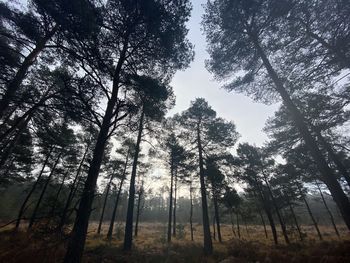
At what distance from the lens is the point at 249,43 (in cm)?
953

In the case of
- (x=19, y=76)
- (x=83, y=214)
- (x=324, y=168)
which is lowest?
(x=83, y=214)

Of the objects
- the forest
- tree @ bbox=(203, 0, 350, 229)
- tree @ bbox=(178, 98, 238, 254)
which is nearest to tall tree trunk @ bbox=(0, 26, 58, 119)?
the forest

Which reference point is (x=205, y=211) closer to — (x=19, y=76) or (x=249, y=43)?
(x=249, y=43)

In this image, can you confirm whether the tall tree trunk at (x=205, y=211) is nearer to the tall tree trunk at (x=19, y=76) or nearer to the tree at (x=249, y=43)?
the tree at (x=249, y=43)

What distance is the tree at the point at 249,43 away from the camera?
8594 mm

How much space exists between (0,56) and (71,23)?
4995 mm

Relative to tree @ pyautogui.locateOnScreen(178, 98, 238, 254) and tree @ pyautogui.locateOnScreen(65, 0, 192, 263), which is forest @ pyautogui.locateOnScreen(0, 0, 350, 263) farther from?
tree @ pyautogui.locateOnScreen(178, 98, 238, 254)

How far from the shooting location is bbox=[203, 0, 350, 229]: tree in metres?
8.59

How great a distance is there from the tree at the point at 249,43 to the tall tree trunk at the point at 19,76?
768cm

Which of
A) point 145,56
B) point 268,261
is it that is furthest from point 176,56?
point 268,261

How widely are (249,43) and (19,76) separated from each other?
10627 millimetres

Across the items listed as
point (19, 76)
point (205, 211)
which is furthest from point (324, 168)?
point (19, 76)

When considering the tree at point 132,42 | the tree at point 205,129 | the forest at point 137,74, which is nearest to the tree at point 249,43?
the forest at point 137,74

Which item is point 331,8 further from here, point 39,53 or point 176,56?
point 39,53
